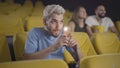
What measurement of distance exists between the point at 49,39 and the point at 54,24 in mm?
127

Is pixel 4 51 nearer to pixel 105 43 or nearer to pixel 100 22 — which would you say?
pixel 105 43

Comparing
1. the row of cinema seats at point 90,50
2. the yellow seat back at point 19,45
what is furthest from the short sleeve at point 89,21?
the yellow seat back at point 19,45

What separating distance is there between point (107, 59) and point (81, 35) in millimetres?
1084

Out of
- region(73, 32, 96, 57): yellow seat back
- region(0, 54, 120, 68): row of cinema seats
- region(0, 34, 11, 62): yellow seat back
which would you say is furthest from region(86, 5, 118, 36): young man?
region(0, 54, 120, 68): row of cinema seats

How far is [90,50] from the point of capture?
2.52 m

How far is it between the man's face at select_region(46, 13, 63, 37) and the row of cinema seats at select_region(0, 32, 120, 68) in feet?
0.59

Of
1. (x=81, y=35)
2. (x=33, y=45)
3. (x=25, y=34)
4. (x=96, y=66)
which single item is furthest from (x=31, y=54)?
(x=96, y=66)

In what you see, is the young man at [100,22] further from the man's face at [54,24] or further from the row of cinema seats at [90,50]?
the man's face at [54,24]

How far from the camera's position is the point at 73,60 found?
84.3 inches

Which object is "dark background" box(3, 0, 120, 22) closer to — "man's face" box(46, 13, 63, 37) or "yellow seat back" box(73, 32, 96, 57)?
"yellow seat back" box(73, 32, 96, 57)

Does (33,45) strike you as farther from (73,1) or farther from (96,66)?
(73,1)

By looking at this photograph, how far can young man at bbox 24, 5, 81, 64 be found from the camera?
209cm

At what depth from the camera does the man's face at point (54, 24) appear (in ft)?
7.04

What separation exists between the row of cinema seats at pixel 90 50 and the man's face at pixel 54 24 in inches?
7.1
